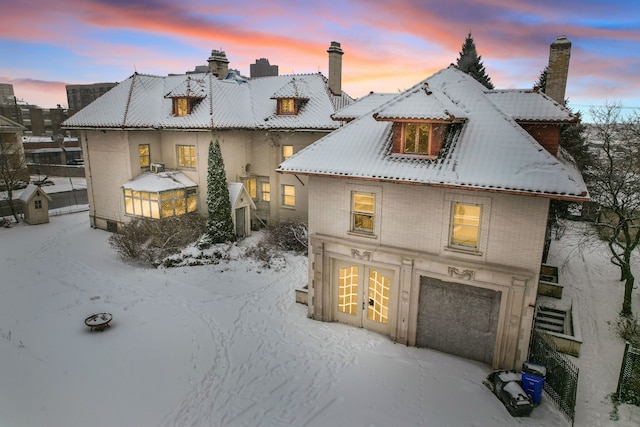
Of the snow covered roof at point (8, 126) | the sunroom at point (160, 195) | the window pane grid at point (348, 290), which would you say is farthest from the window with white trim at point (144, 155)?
the snow covered roof at point (8, 126)

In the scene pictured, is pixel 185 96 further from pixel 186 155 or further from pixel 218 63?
pixel 218 63

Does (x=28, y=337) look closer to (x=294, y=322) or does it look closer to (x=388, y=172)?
(x=294, y=322)

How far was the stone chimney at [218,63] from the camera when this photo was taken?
103ft

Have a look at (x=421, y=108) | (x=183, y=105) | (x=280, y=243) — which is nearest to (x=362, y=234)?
(x=421, y=108)

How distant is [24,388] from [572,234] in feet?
113

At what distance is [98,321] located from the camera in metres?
15.3

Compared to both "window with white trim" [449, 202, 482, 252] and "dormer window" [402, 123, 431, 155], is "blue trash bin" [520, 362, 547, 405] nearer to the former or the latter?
"window with white trim" [449, 202, 482, 252]

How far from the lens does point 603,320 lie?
1703cm

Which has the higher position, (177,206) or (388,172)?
(388,172)

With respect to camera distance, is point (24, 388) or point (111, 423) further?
point (24, 388)

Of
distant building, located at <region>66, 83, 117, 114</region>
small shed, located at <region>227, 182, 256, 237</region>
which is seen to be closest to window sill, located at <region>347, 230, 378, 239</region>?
small shed, located at <region>227, 182, 256, 237</region>

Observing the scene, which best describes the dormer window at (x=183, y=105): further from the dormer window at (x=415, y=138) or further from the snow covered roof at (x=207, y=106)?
the dormer window at (x=415, y=138)

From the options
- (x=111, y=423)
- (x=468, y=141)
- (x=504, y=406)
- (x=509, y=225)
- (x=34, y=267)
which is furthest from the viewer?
(x=34, y=267)

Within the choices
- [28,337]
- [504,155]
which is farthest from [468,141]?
[28,337]
